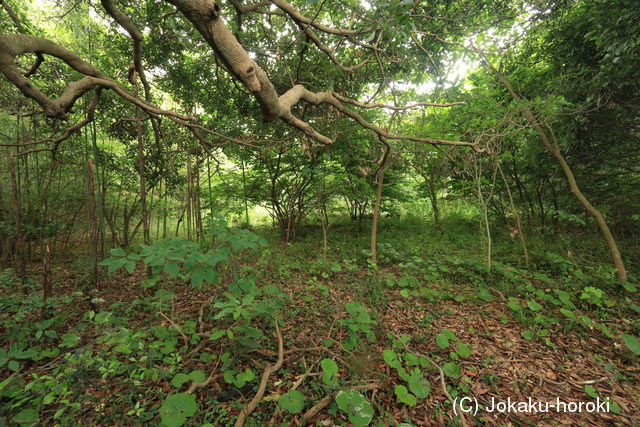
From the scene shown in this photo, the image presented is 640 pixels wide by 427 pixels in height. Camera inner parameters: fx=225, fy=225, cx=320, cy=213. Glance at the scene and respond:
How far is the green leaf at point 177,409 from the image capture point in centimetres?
133

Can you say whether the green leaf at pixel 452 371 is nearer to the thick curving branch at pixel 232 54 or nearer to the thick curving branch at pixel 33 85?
the thick curving branch at pixel 232 54

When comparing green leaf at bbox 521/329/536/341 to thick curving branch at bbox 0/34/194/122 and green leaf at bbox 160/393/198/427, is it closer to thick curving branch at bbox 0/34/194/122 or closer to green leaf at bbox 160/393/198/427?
green leaf at bbox 160/393/198/427

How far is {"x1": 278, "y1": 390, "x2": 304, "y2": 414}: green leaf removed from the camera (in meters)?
1.51

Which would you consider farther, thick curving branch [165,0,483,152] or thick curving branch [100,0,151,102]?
thick curving branch [100,0,151,102]

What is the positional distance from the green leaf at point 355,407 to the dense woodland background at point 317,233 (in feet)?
0.05

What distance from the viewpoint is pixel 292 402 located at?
1.55 meters

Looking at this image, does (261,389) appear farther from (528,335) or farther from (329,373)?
(528,335)

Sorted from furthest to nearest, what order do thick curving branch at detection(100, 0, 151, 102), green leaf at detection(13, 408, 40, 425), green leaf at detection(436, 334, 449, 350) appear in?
1. green leaf at detection(436, 334, 449, 350)
2. thick curving branch at detection(100, 0, 151, 102)
3. green leaf at detection(13, 408, 40, 425)

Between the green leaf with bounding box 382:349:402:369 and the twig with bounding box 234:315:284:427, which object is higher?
the green leaf with bounding box 382:349:402:369

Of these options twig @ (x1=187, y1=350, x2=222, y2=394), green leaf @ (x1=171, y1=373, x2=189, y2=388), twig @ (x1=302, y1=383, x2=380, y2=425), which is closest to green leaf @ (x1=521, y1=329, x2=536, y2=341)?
twig @ (x1=302, y1=383, x2=380, y2=425)

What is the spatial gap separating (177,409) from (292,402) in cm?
72

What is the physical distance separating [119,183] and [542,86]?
9.42m

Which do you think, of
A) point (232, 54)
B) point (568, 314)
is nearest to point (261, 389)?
point (232, 54)

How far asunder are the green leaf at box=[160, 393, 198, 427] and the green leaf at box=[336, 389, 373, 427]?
94 centimetres
